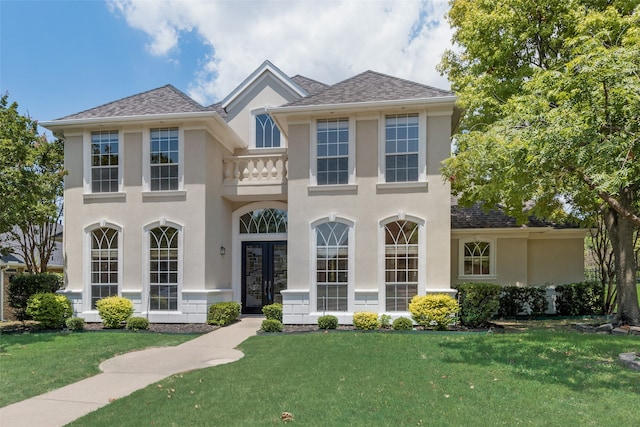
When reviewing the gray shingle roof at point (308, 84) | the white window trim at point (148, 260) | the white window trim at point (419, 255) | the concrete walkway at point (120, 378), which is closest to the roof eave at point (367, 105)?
the white window trim at point (419, 255)

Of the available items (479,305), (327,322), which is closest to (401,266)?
(479,305)

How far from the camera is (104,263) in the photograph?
13156 millimetres

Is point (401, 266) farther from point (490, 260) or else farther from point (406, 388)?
point (406, 388)

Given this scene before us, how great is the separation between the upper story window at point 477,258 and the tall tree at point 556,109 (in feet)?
10.2

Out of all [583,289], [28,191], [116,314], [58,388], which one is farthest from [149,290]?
[583,289]

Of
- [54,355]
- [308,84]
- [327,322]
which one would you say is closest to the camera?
[54,355]

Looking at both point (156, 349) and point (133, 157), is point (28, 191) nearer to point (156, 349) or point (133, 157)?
point (133, 157)

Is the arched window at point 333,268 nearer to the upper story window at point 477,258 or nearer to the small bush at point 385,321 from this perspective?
the small bush at point 385,321

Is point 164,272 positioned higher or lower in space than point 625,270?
lower

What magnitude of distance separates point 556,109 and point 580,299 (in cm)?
1174

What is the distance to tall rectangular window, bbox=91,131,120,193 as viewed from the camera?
1334 centimetres

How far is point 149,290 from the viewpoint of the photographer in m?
12.9

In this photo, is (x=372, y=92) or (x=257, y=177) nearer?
(x=372, y=92)

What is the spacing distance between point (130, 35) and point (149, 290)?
7417mm
